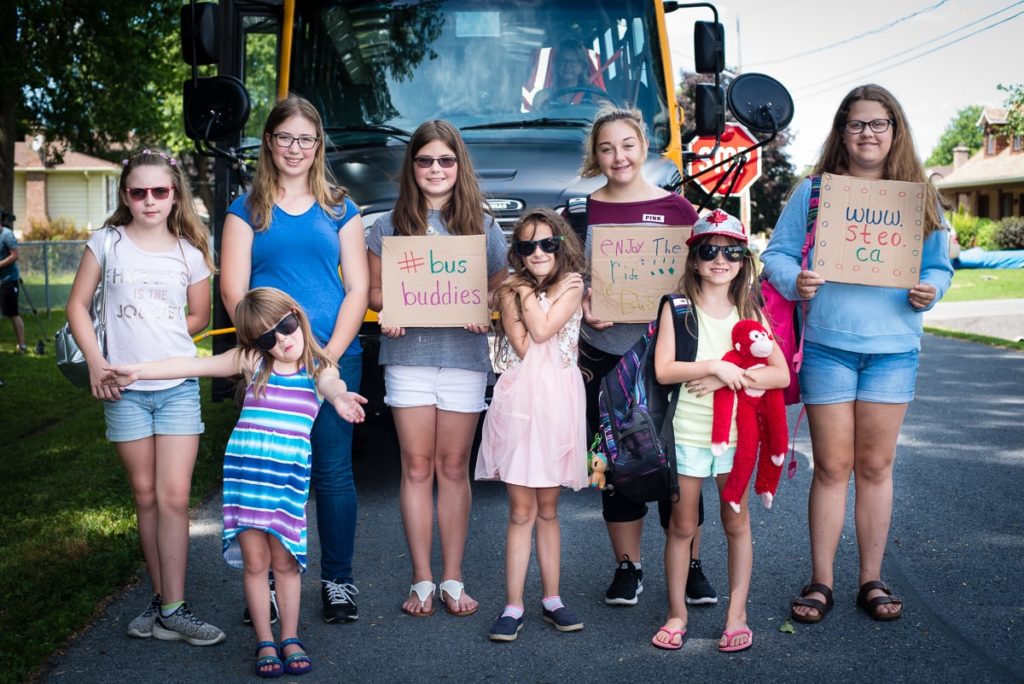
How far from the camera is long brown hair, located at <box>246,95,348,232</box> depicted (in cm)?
441

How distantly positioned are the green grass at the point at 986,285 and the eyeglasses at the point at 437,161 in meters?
20.2

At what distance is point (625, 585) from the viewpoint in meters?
4.79

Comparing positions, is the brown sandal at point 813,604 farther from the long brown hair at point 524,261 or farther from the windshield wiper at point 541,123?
the windshield wiper at point 541,123

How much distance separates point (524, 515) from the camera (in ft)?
14.7

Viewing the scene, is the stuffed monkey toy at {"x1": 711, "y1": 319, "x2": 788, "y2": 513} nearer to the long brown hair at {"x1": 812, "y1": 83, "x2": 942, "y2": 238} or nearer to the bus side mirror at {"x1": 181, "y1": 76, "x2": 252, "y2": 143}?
the long brown hair at {"x1": 812, "y1": 83, "x2": 942, "y2": 238}

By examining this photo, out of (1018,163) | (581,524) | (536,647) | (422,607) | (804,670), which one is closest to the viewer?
(804,670)

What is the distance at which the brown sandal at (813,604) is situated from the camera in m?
4.50

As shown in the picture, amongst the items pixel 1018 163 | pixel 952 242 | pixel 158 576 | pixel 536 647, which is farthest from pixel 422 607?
pixel 1018 163

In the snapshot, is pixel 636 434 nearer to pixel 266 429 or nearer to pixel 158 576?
pixel 266 429

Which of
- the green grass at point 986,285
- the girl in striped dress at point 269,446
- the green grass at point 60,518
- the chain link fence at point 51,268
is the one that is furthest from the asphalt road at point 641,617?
the chain link fence at point 51,268

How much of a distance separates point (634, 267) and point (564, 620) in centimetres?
148

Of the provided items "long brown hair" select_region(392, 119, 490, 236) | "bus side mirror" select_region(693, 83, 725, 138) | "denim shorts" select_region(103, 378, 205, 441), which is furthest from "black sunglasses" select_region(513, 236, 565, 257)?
"bus side mirror" select_region(693, 83, 725, 138)

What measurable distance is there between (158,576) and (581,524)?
2497 mm

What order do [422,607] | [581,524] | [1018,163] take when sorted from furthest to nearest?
[1018,163], [581,524], [422,607]
